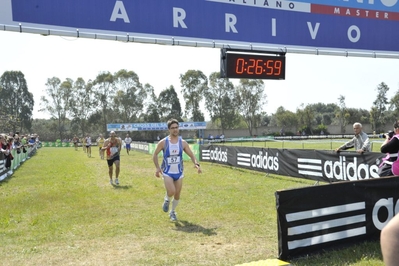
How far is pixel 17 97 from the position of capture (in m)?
92.1

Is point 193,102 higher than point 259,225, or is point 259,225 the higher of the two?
point 193,102

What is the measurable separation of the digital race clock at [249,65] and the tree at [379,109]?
76.2 metres

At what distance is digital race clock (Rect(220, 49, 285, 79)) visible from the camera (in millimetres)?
10336

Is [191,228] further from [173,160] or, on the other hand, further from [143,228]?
[173,160]

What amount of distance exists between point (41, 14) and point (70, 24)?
26.6 inches

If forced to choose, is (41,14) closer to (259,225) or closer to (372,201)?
(259,225)

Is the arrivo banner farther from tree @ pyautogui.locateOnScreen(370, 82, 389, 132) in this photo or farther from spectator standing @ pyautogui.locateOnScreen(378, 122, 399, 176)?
tree @ pyautogui.locateOnScreen(370, 82, 389, 132)

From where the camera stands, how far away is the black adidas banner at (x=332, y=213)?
188 inches

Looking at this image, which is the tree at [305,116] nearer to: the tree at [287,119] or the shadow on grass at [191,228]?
the tree at [287,119]

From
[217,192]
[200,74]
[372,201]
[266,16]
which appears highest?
[200,74]

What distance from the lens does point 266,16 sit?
37.3 ft

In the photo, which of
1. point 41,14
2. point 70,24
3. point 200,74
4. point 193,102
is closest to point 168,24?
point 70,24

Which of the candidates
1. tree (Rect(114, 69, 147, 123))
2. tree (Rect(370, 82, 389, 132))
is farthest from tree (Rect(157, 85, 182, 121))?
tree (Rect(370, 82, 389, 132))

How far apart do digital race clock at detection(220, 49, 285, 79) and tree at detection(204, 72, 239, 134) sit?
72966mm
